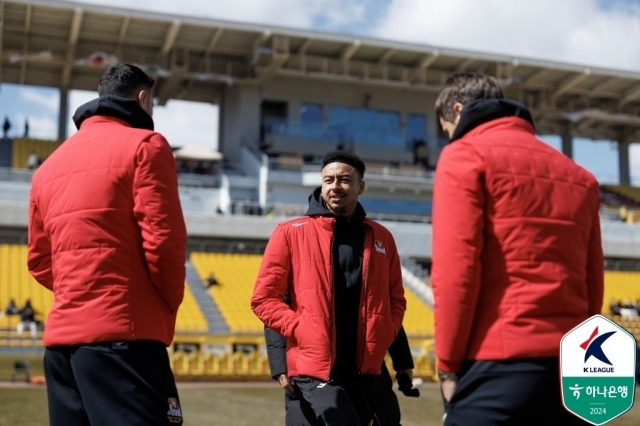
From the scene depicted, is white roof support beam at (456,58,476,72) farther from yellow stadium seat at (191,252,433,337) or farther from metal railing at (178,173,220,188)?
yellow stadium seat at (191,252,433,337)

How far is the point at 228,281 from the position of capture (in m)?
26.0

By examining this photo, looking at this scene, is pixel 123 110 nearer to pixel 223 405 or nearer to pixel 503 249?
pixel 503 249

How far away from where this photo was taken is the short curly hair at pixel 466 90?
323 centimetres

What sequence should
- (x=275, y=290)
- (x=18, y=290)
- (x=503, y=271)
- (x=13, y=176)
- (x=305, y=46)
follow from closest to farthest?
(x=503, y=271) < (x=275, y=290) < (x=18, y=290) < (x=13, y=176) < (x=305, y=46)

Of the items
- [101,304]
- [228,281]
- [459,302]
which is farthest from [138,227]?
[228,281]

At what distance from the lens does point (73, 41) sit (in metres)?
33.1

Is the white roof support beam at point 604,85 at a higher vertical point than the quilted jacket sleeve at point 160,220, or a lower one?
→ higher

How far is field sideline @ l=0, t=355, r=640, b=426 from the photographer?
10.2 meters

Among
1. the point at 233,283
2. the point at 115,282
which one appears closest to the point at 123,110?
the point at 115,282

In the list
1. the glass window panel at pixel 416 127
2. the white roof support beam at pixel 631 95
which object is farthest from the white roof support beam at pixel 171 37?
the white roof support beam at pixel 631 95

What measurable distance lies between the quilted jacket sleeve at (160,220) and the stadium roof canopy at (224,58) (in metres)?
30.0

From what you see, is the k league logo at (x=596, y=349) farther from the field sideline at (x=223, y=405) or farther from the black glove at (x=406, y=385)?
the field sideline at (x=223, y=405)

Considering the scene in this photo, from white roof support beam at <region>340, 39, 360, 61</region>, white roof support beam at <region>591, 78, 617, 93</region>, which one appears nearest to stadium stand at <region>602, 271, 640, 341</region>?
white roof support beam at <region>591, 78, 617, 93</region>

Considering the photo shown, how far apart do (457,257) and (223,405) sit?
33.8 ft
